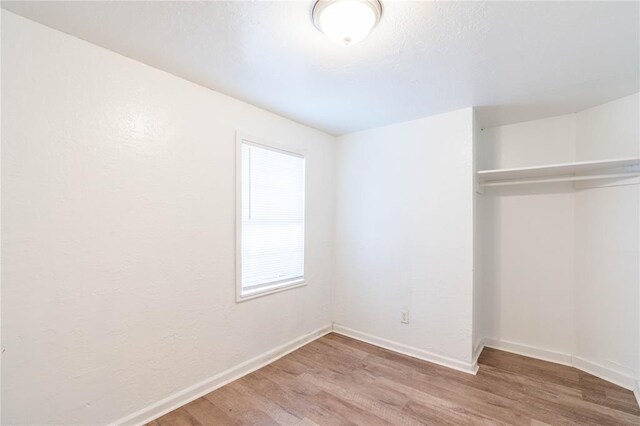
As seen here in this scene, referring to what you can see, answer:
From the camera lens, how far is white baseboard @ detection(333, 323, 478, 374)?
2635mm

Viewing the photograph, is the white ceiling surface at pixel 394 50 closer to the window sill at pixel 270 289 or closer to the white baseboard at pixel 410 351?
the window sill at pixel 270 289

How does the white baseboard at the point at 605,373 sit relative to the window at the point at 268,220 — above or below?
below

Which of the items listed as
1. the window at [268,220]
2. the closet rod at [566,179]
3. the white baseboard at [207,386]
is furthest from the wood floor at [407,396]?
the closet rod at [566,179]

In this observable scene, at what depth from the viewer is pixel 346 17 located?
4.60ft

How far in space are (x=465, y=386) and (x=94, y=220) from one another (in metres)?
3.03

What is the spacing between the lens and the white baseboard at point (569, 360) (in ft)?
7.72

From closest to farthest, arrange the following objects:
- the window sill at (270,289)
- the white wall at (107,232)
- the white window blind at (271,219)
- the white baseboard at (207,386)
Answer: the white wall at (107,232) < the white baseboard at (207,386) < the window sill at (270,289) < the white window blind at (271,219)

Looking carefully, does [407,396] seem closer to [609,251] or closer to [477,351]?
[477,351]

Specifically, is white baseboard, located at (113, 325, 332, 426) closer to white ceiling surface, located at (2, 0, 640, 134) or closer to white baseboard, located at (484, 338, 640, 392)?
white baseboard, located at (484, 338, 640, 392)

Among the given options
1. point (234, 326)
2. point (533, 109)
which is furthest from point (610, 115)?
point (234, 326)

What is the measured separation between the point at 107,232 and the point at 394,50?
2.13 metres

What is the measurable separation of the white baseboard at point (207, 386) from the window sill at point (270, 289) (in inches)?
22.4

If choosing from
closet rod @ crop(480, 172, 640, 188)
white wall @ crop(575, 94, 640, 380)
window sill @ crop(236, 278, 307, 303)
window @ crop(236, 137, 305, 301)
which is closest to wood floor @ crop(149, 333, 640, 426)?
white wall @ crop(575, 94, 640, 380)

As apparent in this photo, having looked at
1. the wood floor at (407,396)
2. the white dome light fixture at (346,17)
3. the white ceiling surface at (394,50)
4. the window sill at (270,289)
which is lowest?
the wood floor at (407,396)
